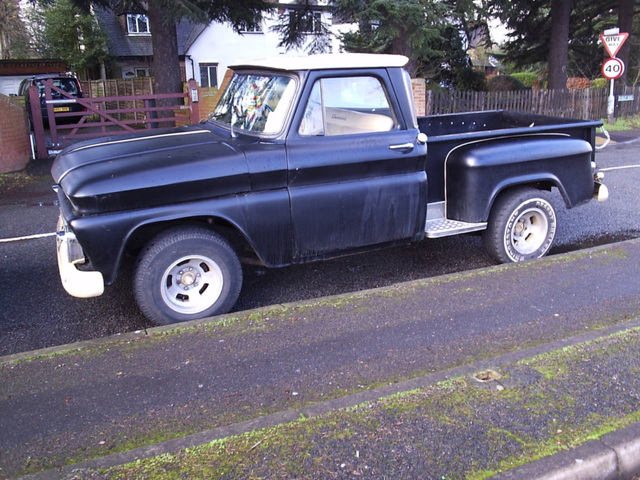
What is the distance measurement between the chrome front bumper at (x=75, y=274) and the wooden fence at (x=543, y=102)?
13.5 metres

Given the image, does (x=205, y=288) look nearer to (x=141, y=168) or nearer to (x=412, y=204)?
(x=141, y=168)

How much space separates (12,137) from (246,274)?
897cm

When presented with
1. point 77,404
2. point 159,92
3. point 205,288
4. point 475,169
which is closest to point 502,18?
point 159,92

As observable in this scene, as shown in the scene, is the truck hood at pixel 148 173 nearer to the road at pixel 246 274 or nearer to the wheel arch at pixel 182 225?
the wheel arch at pixel 182 225

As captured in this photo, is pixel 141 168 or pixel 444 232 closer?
pixel 141 168

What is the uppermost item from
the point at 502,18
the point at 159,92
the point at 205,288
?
the point at 502,18

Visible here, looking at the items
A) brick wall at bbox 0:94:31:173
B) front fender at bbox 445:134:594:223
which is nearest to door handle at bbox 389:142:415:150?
front fender at bbox 445:134:594:223

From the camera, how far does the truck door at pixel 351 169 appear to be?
489 centimetres

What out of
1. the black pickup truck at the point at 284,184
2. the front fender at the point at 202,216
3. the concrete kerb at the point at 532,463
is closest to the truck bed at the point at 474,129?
the black pickup truck at the point at 284,184

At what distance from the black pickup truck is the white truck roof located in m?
0.02

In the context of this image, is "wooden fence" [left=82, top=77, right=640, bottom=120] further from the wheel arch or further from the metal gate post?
the wheel arch

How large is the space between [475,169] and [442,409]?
2791 mm

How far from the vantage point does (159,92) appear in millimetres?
A: 15555

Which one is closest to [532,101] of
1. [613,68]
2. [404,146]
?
[613,68]
